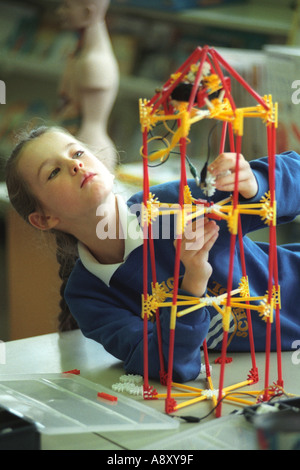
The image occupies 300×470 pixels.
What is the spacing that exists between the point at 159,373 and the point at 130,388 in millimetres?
50

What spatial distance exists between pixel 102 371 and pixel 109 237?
20 cm

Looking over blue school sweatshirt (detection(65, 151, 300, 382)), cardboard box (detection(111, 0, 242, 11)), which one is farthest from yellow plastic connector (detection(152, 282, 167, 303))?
cardboard box (detection(111, 0, 242, 11))

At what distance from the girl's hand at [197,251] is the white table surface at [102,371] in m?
0.16

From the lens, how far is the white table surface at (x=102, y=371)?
0.84m

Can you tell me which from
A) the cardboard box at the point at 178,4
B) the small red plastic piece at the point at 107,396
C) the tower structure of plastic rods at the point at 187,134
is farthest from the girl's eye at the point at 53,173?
the cardboard box at the point at 178,4

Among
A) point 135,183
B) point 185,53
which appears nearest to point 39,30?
point 185,53

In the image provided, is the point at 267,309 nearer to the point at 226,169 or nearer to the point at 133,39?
the point at 226,169

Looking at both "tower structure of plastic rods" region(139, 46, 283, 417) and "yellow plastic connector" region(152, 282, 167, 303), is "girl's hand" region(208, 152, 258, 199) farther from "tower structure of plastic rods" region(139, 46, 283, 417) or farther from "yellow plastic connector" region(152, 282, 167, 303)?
"yellow plastic connector" region(152, 282, 167, 303)

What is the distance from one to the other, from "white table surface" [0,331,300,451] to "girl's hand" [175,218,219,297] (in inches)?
6.2

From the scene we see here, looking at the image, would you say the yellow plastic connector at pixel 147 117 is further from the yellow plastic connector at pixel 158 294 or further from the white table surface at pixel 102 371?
the white table surface at pixel 102 371

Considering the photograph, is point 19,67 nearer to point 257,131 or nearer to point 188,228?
point 257,131

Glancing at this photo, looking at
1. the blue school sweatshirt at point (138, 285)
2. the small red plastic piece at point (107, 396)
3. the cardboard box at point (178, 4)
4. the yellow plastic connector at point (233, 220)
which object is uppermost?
the cardboard box at point (178, 4)

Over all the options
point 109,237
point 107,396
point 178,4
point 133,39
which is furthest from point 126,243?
point 133,39

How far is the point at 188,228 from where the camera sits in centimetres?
92
